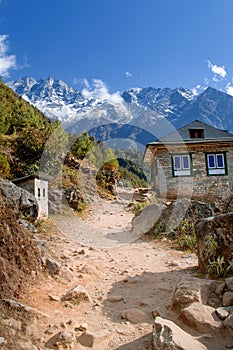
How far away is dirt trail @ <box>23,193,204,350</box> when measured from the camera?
11.4 feet

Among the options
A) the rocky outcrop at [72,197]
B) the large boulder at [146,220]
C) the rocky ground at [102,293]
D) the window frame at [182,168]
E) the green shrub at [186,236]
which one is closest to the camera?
the rocky ground at [102,293]

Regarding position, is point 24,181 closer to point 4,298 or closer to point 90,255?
point 90,255

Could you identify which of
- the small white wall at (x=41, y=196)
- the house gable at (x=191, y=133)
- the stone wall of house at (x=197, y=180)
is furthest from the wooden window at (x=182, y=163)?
the small white wall at (x=41, y=196)

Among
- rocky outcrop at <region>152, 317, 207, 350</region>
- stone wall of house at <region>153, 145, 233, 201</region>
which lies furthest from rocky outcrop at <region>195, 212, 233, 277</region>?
stone wall of house at <region>153, 145, 233, 201</region>

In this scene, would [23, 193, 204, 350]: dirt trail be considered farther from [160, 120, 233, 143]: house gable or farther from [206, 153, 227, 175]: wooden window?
[206, 153, 227, 175]: wooden window

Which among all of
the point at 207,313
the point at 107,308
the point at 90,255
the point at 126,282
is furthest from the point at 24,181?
the point at 207,313

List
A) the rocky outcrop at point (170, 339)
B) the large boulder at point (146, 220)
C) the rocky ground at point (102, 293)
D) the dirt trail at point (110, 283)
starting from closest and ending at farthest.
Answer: the rocky outcrop at point (170, 339), the rocky ground at point (102, 293), the dirt trail at point (110, 283), the large boulder at point (146, 220)

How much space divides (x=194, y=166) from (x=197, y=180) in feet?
2.79

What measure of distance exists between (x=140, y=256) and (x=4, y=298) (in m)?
4.01

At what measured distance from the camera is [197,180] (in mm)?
16266

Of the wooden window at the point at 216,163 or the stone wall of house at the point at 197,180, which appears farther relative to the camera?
the wooden window at the point at 216,163

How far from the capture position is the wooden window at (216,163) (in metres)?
16.4

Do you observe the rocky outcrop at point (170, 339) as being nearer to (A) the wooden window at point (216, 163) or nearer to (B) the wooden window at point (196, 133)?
(A) the wooden window at point (216, 163)

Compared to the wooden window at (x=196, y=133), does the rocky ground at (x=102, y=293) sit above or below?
below
